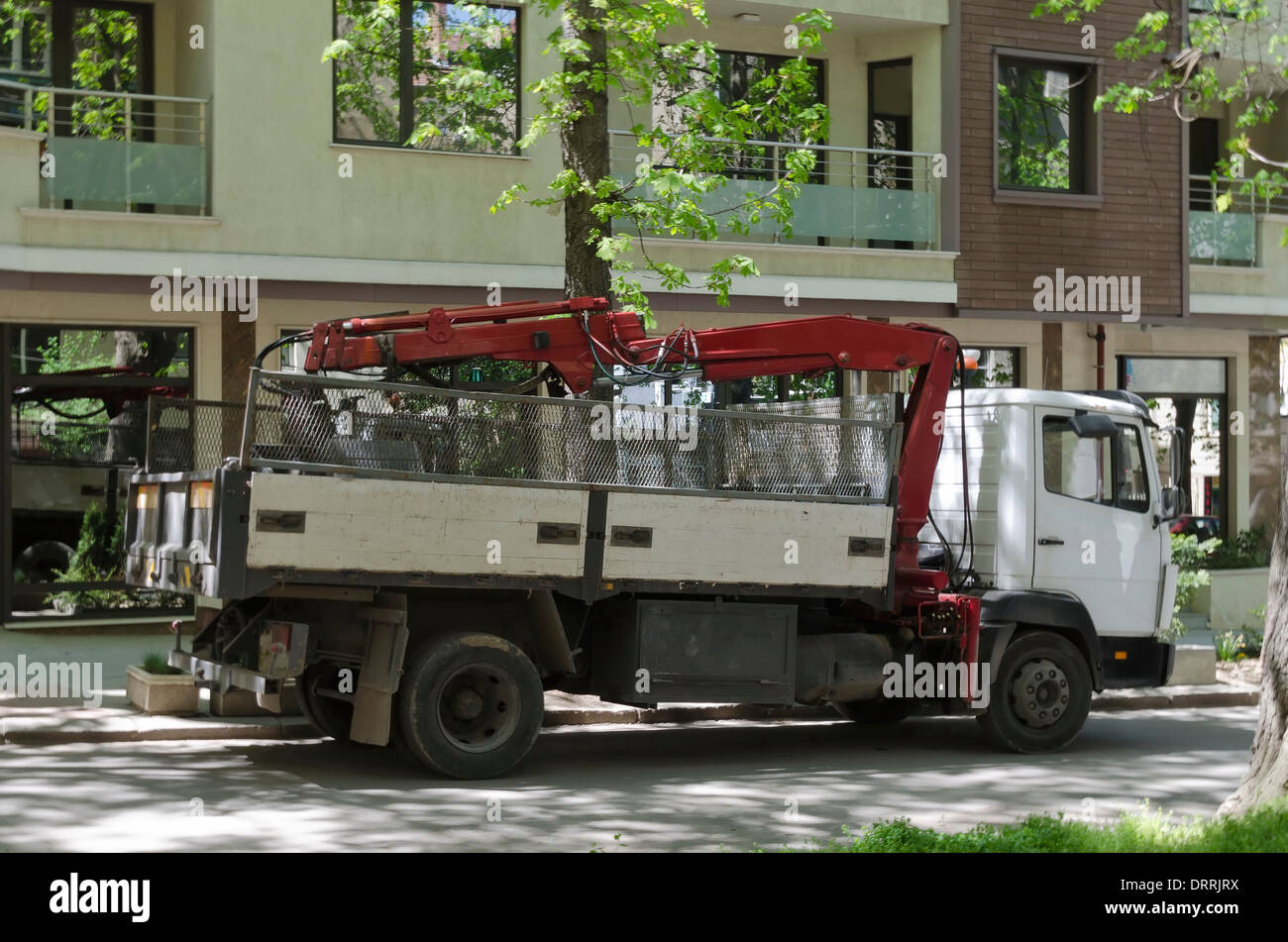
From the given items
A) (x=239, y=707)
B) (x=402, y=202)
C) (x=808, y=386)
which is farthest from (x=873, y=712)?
(x=402, y=202)

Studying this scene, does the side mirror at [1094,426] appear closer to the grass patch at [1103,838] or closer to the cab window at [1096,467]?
the cab window at [1096,467]

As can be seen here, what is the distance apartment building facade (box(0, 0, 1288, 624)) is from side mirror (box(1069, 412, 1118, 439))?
2606 millimetres

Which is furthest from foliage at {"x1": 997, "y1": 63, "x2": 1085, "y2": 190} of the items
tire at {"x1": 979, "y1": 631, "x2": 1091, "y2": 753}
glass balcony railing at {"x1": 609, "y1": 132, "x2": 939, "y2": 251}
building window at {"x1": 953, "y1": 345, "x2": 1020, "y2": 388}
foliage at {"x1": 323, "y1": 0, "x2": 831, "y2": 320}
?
tire at {"x1": 979, "y1": 631, "x2": 1091, "y2": 753}

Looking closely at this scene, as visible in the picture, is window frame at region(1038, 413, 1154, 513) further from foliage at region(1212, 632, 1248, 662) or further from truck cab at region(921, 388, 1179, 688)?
foliage at region(1212, 632, 1248, 662)

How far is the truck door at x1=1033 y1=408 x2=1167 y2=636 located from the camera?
41.1 feet

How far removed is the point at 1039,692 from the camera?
12422 millimetres

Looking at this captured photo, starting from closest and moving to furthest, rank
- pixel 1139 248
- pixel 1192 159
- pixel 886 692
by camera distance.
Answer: pixel 886 692 → pixel 1139 248 → pixel 1192 159

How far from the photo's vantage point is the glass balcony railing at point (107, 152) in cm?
1602

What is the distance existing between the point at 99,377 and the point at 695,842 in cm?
1018

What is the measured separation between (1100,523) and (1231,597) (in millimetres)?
9687
